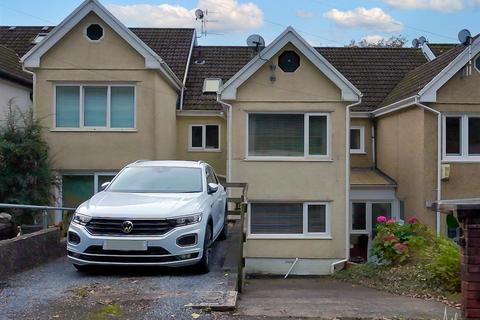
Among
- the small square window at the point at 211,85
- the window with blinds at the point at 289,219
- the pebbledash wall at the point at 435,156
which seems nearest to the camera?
the window with blinds at the point at 289,219

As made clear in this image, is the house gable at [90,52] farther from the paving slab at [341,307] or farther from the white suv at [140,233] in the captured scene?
the paving slab at [341,307]

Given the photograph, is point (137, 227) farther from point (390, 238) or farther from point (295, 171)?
point (295, 171)

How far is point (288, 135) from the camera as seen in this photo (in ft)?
52.7

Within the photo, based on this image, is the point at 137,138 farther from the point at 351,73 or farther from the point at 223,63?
the point at 351,73

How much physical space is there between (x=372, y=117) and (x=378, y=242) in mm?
8434

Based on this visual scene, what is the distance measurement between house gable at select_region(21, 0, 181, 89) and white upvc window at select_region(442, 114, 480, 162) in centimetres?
825

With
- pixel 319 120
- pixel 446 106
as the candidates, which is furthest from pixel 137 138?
pixel 446 106

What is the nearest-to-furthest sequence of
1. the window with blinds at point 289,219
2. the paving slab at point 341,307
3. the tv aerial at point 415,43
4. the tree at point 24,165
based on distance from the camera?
the paving slab at point 341,307
the tree at point 24,165
the window with blinds at point 289,219
the tv aerial at point 415,43

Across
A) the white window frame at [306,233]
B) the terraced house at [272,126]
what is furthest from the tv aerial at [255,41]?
the white window frame at [306,233]

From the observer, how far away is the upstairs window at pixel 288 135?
16.0 meters

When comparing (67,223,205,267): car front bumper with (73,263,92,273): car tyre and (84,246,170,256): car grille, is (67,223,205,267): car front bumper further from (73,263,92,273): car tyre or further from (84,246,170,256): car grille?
(73,263,92,273): car tyre

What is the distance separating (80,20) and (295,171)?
7.20m

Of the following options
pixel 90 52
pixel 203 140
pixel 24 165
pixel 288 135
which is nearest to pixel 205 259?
pixel 288 135

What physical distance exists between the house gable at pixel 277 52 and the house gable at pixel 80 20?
2.22 metres
